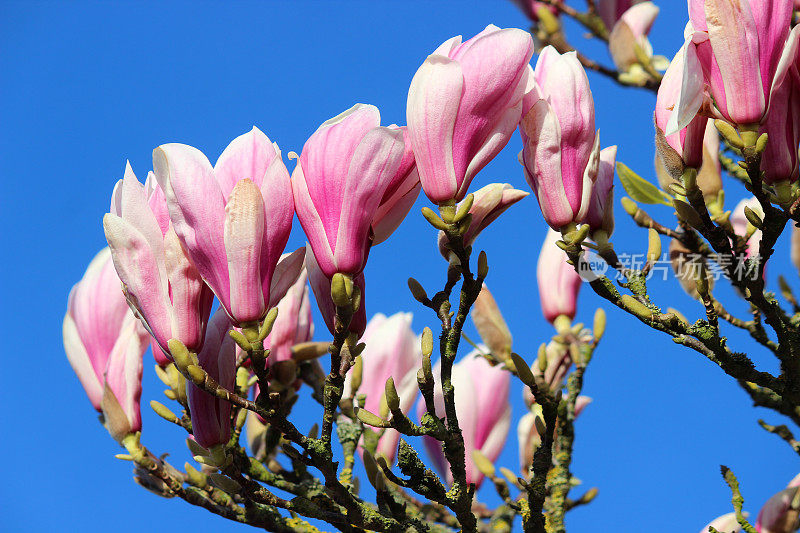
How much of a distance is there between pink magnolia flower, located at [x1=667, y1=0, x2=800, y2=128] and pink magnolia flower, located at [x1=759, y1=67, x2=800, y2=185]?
0.12 feet

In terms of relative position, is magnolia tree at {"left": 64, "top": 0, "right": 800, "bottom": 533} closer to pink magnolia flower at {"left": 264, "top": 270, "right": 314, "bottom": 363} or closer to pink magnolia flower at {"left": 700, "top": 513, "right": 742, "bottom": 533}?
pink magnolia flower at {"left": 264, "top": 270, "right": 314, "bottom": 363}

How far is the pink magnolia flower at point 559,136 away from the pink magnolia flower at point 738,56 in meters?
0.13

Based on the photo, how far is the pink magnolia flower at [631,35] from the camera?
2.03 m

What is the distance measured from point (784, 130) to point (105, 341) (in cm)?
113

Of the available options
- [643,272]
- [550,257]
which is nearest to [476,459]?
[550,257]

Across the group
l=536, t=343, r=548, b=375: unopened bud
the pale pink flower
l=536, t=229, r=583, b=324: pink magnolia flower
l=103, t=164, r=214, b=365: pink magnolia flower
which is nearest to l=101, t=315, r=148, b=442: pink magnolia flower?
l=103, t=164, r=214, b=365: pink magnolia flower

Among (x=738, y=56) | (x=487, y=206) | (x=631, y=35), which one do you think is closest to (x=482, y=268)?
(x=487, y=206)

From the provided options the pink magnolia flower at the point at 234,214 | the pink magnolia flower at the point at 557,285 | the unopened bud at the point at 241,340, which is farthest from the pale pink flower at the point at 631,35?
the unopened bud at the point at 241,340

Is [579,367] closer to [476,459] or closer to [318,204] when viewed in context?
[476,459]

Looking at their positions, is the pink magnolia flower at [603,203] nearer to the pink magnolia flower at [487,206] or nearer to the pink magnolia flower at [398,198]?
the pink magnolia flower at [487,206]

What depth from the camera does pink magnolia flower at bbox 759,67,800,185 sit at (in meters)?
1.05

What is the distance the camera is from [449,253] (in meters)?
1.11

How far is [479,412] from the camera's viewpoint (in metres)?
1.83

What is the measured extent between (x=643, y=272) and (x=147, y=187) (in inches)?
28.4
